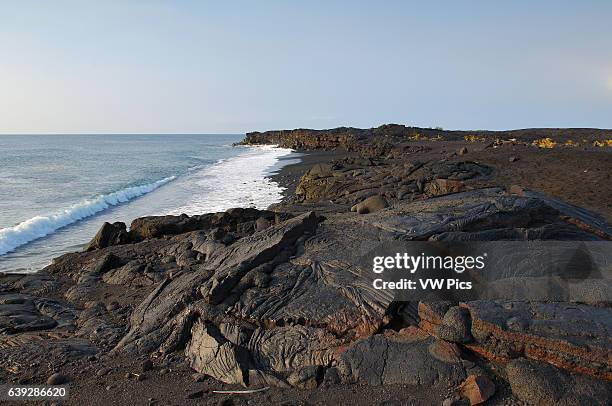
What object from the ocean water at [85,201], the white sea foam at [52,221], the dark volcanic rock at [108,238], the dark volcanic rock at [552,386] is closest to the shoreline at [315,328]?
the dark volcanic rock at [552,386]

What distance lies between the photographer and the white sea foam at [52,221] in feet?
47.6

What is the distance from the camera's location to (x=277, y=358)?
195 inches

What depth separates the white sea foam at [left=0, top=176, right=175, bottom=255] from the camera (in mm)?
14523

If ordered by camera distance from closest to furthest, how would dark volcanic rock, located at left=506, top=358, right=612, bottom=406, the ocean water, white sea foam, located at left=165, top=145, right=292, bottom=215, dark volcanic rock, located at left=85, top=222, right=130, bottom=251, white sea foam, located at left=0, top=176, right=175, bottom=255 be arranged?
dark volcanic rock, located at left=506, top=358, right=612, bottom=406
dark volcanic rock, located at left=85, top=222, right=130, bottom=251
the ocean water
white sea foam, located at left=0, top=176, right=175, bottom=255
white sea foam, located at left=165, top=145, right=292, bottom=215

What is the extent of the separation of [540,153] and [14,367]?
64.9ft

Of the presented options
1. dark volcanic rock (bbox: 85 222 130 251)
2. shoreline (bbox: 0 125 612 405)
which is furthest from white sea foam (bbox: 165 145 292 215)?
shoreline (bbox: 0 125 612 405)

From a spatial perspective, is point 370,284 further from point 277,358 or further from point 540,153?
point 540,153

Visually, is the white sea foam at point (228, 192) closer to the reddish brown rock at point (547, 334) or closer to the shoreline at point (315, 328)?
the shoreline at point (315, 328)

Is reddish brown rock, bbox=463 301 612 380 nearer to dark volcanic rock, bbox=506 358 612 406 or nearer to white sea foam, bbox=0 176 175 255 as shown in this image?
dark volcanic rock, bbox=506 358 612 406

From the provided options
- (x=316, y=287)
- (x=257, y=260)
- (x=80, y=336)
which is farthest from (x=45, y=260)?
(x=316, y=287)

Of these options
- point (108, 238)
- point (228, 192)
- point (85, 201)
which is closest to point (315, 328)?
point (108, 238)

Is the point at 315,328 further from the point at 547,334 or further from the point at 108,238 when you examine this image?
the point at 108,238

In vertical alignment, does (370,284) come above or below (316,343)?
above

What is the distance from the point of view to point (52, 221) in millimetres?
17094
